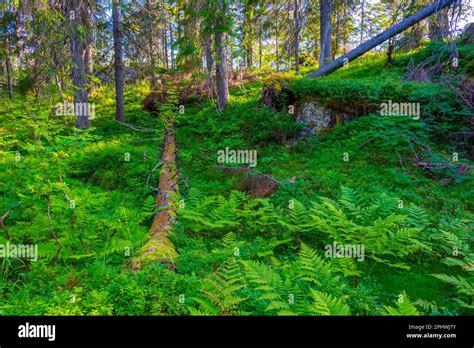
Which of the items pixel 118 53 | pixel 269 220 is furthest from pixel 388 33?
pixel 118 53

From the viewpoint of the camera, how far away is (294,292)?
319cm

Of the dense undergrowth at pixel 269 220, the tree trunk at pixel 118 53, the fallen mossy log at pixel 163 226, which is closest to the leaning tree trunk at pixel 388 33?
the dense undergrowth at pixel 269 220

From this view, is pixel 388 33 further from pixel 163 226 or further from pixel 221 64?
pixel 163 226

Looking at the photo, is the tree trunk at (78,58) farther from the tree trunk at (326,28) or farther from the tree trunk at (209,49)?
the tree trunk at (326,28)

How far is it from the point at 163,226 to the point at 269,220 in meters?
1.92

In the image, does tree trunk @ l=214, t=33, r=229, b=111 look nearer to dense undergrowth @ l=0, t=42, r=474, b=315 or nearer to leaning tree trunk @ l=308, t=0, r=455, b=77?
dense undergrowth @ l=0, t=42, r=474, b=315

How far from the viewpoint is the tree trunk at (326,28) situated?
1339 cm

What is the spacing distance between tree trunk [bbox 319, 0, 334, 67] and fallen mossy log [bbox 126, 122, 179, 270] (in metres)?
9.31

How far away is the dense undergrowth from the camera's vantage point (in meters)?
3.16

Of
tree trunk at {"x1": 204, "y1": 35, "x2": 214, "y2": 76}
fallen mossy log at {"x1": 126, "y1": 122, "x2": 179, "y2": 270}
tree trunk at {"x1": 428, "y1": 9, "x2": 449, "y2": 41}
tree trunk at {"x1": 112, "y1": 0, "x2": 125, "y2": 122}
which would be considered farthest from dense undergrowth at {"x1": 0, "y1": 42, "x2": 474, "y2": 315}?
tree trunk at {"x1": 112, "y1": 0, "x2": 125, "y2": 122}

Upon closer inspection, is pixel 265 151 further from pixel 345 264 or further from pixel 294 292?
pixel 294 292

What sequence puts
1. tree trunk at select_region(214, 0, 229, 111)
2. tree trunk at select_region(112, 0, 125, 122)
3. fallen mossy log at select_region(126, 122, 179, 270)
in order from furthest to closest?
tree trunk at select_region(112, 0, 125, 122) < tree trunk at select_region(214, 0, 229, 111) < fallen mossy log at select_region(126, 122, 179, 270)
